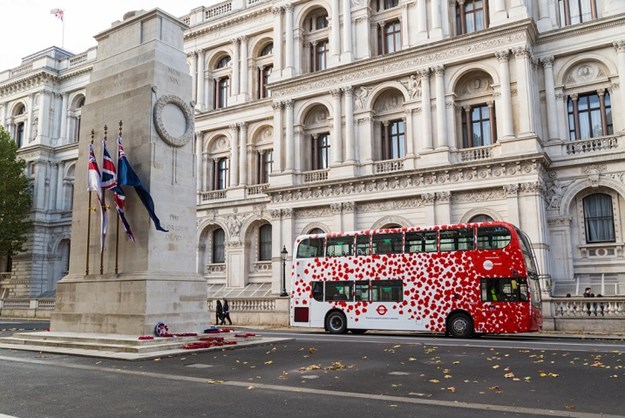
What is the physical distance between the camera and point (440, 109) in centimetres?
3206

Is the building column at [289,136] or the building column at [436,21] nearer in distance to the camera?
the building column at [436,21]

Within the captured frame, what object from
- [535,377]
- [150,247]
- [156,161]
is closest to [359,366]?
[535,377]

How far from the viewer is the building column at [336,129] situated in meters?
35.2

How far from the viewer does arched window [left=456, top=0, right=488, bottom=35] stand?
32.9 metres

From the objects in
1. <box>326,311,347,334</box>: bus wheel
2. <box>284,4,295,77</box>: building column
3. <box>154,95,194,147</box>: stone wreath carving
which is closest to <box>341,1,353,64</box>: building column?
<box>284,4,295,77</box>: building column

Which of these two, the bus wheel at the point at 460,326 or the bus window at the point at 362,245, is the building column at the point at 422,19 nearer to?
the bus window at the point at 362,245

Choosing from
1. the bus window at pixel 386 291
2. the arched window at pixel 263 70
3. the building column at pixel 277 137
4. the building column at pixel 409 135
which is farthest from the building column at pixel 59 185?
the bus window at pixel 386 291

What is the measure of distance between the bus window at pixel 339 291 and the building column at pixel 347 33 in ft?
54.6

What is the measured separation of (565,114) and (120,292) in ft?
84.6

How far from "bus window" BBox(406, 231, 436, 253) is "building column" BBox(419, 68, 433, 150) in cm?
1041

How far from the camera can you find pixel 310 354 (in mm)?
14844

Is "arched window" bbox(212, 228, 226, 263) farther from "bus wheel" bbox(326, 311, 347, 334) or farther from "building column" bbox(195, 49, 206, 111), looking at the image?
"bus wheel" bbox(326, 311, 347, 334)

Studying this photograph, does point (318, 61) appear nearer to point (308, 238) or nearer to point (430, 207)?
point (430, 207)

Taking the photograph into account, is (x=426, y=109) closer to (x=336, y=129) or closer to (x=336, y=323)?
(x=336, y=129)
